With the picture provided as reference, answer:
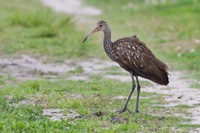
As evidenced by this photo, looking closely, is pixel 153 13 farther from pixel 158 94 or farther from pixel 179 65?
pixel 158 94

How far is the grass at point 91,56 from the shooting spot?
364 inches

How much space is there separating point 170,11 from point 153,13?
2.73 feet

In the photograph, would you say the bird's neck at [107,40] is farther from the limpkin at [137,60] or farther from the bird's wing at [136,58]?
the bird's wing at [136,58]

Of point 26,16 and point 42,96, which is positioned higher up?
point 26,16

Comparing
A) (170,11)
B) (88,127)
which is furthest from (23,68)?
(170,11)

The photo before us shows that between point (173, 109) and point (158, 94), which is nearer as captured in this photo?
point (173, 109)

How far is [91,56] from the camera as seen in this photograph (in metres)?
17.4

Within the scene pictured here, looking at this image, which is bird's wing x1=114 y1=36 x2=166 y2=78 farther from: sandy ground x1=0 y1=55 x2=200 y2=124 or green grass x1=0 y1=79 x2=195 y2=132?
sandy ground x1=0 y1=55 x2=200 y2=124

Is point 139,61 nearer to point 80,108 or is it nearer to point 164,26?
point 80,108

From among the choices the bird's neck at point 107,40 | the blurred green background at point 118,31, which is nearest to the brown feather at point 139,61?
the bird's neck at point 107,40

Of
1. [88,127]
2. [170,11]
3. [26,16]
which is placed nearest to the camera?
[88,127]

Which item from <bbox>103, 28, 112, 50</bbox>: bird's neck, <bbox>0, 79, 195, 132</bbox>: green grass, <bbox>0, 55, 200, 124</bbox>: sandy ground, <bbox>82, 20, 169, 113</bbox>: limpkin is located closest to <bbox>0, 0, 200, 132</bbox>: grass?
<bbox>0, 79, 195, 132</bbox>: green grass

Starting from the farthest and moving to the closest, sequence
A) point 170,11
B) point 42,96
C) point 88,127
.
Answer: point 170,11
point 42,96
point 88,127

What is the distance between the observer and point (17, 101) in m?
11.1
